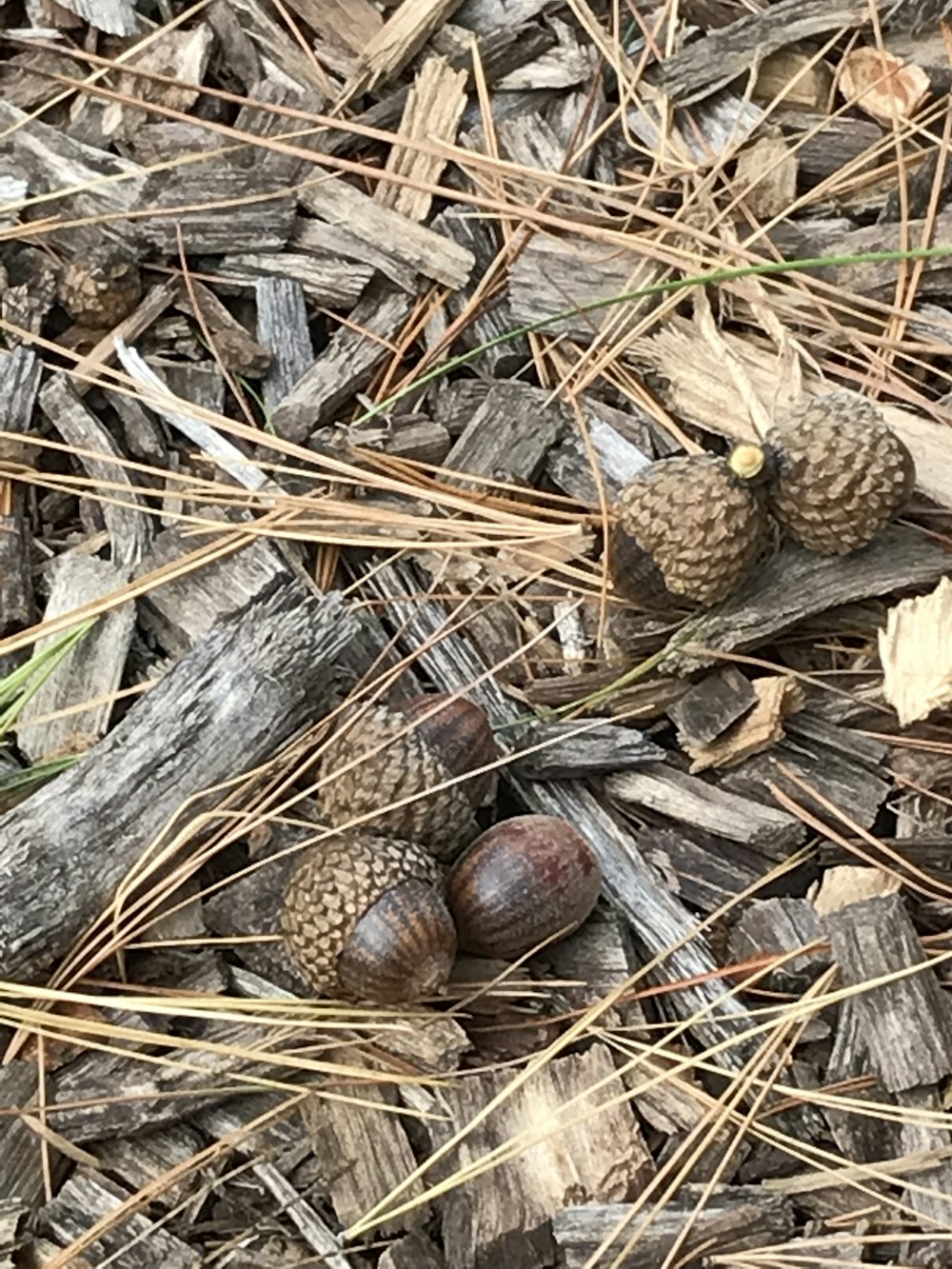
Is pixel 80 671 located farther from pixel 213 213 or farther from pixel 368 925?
pixel 213 213

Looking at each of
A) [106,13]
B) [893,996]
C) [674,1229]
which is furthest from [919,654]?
[106,13]

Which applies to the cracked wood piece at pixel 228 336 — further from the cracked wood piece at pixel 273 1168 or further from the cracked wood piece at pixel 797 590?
the cracked wood piece at pixel 273 1168

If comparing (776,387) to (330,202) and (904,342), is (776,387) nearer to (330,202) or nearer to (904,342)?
(904,342)

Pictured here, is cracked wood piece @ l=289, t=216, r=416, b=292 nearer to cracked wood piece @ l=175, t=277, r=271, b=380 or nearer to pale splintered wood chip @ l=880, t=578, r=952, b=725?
cracked wood piece @ l=175, t=277, r=271, b=380

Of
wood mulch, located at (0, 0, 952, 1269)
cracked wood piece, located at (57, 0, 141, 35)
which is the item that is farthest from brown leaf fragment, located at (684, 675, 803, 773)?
cracked wood piece, located at (57, 0, 141, 35)

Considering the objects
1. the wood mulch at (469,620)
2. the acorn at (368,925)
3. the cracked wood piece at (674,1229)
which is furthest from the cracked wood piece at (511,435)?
the cracked wood piece at (674,1229)

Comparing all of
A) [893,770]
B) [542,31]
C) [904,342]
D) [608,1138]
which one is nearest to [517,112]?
[542,31]
